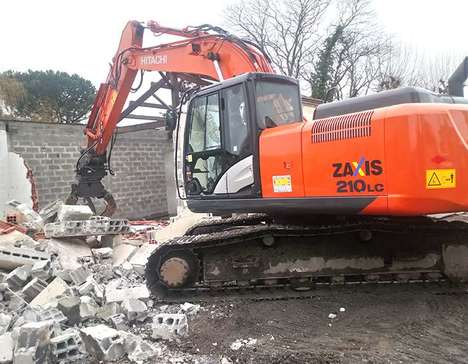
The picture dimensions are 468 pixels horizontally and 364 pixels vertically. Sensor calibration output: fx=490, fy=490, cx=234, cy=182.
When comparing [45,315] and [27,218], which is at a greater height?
[27,218]

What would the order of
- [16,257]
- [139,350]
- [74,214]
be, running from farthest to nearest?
[74,214]
[16,257]
[139,350]

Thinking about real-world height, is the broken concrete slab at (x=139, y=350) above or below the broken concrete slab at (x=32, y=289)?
below

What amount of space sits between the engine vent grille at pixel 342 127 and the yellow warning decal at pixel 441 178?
605mm

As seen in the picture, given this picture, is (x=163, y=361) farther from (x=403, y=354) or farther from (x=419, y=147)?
(x=419, y=147)

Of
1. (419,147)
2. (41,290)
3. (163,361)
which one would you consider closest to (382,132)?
(419,147)

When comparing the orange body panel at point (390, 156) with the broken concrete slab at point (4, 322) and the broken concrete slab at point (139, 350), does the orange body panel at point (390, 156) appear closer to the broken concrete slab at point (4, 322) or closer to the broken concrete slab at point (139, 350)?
the broken concrete slab at point (139, 350)

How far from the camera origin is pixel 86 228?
23.6 ft

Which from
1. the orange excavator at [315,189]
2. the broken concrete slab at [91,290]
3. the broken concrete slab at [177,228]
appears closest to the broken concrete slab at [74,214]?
the broken concrete slab at [177,228]

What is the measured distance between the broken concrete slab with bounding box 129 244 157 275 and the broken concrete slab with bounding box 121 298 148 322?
1169mm

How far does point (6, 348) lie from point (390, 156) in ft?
11.3

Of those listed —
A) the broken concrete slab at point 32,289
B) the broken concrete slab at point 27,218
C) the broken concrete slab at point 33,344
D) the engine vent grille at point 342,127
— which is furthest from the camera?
the broken concrete slab at point 27,218

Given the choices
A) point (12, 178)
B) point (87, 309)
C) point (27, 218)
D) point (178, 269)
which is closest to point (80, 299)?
point (87, 309)

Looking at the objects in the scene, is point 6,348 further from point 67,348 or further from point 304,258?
point 304,258

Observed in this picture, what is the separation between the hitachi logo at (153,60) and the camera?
7516 mm
